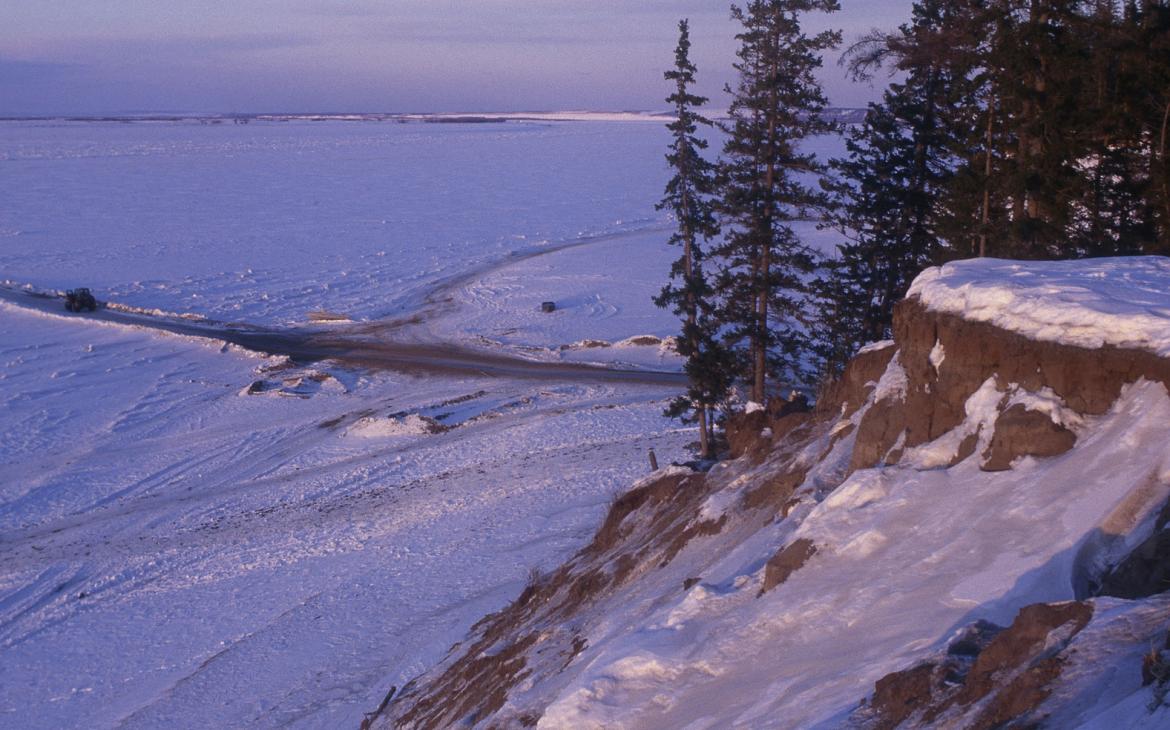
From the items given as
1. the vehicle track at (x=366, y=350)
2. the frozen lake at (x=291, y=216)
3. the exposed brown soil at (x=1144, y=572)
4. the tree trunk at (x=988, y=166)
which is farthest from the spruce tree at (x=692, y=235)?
the frozen lake at (x=291, y=216)

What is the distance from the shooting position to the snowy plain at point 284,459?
687 inches

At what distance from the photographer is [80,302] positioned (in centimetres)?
4419

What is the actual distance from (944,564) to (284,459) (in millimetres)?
23740

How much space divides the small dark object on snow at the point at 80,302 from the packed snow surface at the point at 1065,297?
42.6 m

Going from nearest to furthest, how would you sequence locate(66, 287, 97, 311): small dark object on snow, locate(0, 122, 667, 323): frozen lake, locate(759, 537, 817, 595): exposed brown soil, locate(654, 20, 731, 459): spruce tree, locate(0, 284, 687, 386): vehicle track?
1. locate(759, 537, 817, 595): exposed brown soil
2. locate(654, 20, 731, 459): spruce tree
3. locate(0, 284, 687, 386): vehicle track
4. locate(66, 287, 97, 311): small dark object on snow
5. locate(0, 122, 667, 323): frozen lake

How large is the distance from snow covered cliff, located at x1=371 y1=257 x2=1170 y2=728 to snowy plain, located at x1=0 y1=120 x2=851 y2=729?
20.6 feet

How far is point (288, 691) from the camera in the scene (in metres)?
15.9

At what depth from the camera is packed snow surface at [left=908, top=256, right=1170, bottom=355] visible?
8.16m

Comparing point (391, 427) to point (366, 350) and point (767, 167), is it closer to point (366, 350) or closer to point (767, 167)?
point (366, 350)

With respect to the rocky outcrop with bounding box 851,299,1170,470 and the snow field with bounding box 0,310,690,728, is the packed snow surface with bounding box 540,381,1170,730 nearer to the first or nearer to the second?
the rocky outcrop with bounding box 851,299,1170,470

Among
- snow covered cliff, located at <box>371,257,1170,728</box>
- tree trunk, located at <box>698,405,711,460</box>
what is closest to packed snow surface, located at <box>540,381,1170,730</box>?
A: snow covered cliff, located at <box>371,257,1170,728</box>

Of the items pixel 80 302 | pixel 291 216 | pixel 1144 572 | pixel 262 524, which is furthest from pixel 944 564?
pixel 291 216


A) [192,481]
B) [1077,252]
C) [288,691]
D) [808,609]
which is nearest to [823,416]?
[1077,252]

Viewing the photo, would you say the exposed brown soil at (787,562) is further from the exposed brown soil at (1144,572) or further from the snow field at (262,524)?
the snow field at (262,524)
